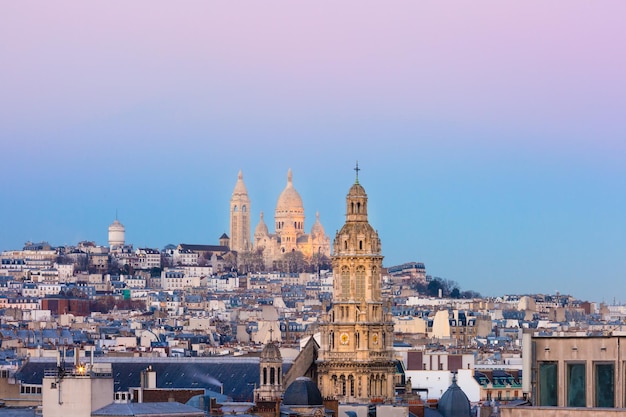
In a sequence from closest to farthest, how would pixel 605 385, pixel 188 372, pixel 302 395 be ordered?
pixel 605 385 → pixel 302 395 → pixel 188 372

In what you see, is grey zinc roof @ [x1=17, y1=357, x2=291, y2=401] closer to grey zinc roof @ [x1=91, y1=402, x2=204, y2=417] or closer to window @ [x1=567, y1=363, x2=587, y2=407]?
grey zinc roof @ [x1=91, y1=402, x2=204, y2=417]

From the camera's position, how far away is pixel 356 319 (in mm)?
65875

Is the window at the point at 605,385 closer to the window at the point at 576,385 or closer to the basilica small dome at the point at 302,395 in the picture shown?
the window at the point at 576,385

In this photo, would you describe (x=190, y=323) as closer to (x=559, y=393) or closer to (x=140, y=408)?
(x=140, y=408)

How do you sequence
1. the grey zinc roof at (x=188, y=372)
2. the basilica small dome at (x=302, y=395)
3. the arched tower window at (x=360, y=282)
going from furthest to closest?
1. the grey zinc roof at (x=188, y=372)
2. the arched tower window at (x=360, y=282)
3. the basilica small dome at (x=302, y=395)

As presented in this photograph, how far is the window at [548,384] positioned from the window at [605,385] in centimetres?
39

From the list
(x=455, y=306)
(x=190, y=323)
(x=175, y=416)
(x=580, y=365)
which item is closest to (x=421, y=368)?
(x=175, y=416)

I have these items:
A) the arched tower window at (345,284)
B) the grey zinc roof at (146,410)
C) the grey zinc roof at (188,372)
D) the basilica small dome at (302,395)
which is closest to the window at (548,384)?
the grey zinc roof at (146,410)

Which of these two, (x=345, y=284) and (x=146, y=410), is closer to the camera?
(x=146, y=410)

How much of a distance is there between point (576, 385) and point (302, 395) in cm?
3066

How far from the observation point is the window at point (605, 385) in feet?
72.6

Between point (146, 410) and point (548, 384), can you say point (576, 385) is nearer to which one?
point (548, 384)

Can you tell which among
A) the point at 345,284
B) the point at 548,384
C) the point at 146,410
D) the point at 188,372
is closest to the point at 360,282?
the point at 345,284

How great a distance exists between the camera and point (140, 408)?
1549 inches
